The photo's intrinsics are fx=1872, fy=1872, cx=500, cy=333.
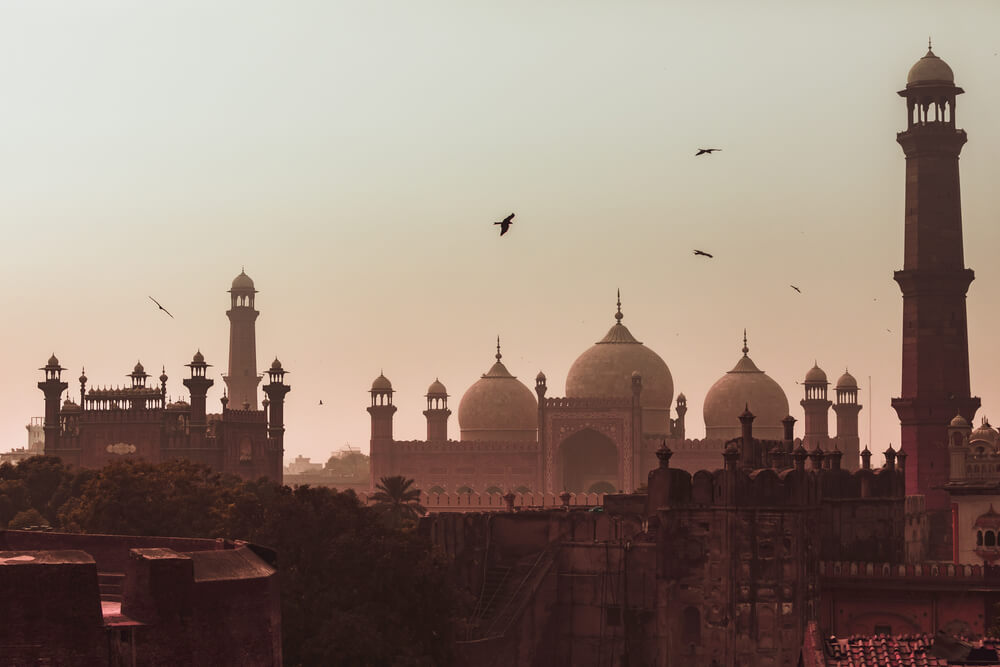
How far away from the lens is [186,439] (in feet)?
278

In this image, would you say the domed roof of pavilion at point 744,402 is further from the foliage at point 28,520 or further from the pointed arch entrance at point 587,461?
the foliage at point 28,520

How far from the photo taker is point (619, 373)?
329 ft

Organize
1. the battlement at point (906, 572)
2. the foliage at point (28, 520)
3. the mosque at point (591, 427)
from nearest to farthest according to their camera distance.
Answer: the battlement at point (906, 572) < the foliage at point (28, 520) < the mosque at point (591, 427)

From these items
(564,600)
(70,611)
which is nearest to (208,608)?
(70,611)

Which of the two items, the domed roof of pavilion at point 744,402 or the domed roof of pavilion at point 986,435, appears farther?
the domed roof of pavilion at point 744,402

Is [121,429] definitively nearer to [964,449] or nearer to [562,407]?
[562,407]

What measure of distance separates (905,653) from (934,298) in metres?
54.5

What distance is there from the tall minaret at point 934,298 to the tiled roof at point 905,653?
52768 mm

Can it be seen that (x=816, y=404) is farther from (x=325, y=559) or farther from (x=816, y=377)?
(x=325, y=559)

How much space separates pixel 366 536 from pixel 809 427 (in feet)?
219

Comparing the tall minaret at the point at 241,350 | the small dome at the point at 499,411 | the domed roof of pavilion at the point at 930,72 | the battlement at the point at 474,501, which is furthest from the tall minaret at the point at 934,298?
the tall minaret at the point at 241,350

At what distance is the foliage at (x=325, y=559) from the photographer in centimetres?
3881

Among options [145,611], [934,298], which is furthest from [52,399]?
[145,611]

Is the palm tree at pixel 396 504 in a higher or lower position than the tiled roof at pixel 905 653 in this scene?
higher
